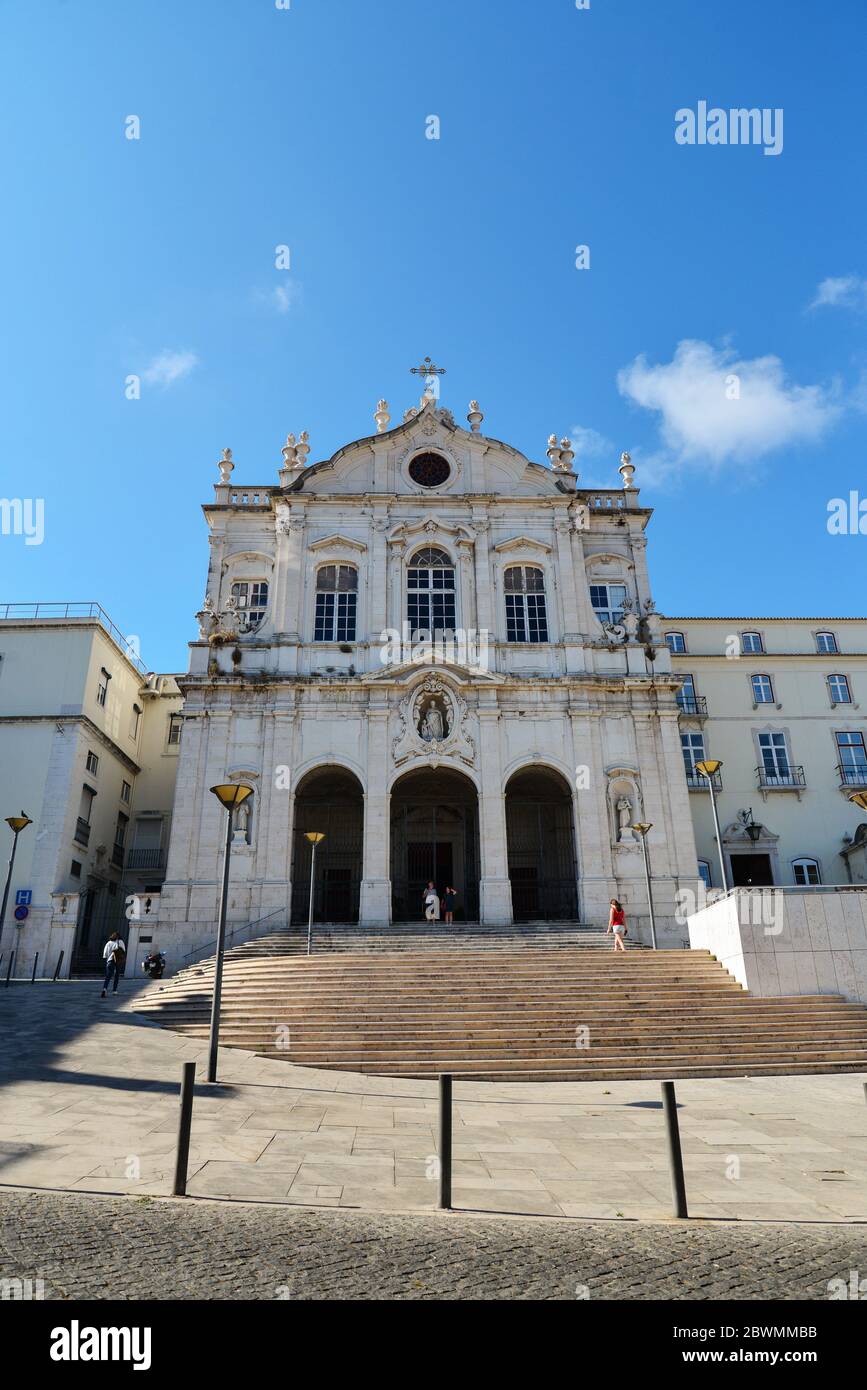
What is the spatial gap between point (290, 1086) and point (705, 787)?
24855 millimetres

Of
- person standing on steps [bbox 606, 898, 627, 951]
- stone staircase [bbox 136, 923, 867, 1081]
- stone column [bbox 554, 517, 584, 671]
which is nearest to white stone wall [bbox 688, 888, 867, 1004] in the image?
stone staircase [bbox 136, 923, 867, 1081]

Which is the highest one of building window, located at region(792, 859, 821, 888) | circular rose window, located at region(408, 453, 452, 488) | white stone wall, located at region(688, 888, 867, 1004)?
circular rose window, located at region(408, 453, 452, 488)

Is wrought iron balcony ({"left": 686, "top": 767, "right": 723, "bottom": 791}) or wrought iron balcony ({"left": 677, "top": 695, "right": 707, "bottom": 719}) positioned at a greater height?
wrought iron balcony ({"left": 677, "top": 695, "right": 707, "bottom": 719})

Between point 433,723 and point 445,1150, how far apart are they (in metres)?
22.4

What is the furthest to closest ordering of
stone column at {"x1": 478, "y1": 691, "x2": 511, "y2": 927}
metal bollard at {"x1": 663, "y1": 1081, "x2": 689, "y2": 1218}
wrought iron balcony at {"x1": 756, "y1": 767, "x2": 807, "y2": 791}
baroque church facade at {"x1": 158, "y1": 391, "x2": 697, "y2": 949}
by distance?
1. wrought iron balcony at {"x1": 756, "y1": 767, "x2": 807, "y2": 791}
2. baroque church facade at {"x1": 158, "y1": 391, "x2": 697, "y2": 949}
3. stone column at {"x1": 478, "y1": 691, "x2": 511, "y2": 927}
4. metal bollard at {"x1": 663, "y1": 1081, "x2": 689, "y2": 1218}

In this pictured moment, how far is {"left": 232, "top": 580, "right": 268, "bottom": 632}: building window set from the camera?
3167cm

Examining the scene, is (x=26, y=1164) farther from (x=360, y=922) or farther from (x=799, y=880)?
(x=799, y=880)

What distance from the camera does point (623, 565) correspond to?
109 ft

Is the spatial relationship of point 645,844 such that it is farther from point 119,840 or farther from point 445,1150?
point 119,840

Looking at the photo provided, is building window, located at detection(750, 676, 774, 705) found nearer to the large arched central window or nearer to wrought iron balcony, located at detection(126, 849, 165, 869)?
the large arched central window

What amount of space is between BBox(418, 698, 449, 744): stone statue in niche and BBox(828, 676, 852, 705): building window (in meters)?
18.0

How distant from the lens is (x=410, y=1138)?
9.47 m

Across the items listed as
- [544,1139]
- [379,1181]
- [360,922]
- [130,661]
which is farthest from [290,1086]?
[130,661]

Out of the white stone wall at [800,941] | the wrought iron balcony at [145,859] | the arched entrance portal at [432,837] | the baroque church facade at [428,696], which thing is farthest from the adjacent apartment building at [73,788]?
the white stone wall at [800,941]
